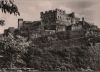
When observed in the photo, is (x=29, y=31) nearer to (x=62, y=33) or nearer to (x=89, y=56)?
(x=62, y=33)

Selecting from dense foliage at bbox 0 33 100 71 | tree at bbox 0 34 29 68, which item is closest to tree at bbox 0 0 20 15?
tree at bbox 0 34 29 68

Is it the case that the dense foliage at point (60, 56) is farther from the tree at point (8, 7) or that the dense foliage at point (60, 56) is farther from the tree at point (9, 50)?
the tree at point (8, 7)

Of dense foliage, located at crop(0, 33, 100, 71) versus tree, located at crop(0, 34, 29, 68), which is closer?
tree, located at crop(0, 34, 29, 68)

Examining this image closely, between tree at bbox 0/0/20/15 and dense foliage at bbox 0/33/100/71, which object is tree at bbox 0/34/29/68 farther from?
dense foliage at bbox 0/33/100/71

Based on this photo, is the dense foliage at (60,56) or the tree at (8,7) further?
the dense foliage at (60,56)

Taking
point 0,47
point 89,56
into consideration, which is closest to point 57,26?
point 89,56

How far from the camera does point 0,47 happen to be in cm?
1085

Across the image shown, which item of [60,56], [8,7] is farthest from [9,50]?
[60,56]

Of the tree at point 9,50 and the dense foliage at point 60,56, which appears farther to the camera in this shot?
the dense foliage at point 60,56

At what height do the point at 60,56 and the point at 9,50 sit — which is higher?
the point at 9,50

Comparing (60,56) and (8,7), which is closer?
(8,7)

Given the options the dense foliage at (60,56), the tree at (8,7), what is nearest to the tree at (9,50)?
the tree at (8,7)

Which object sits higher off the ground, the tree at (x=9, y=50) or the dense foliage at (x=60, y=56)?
the tree at (x=9, y=50)

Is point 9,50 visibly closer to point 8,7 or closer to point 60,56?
point 8,7
